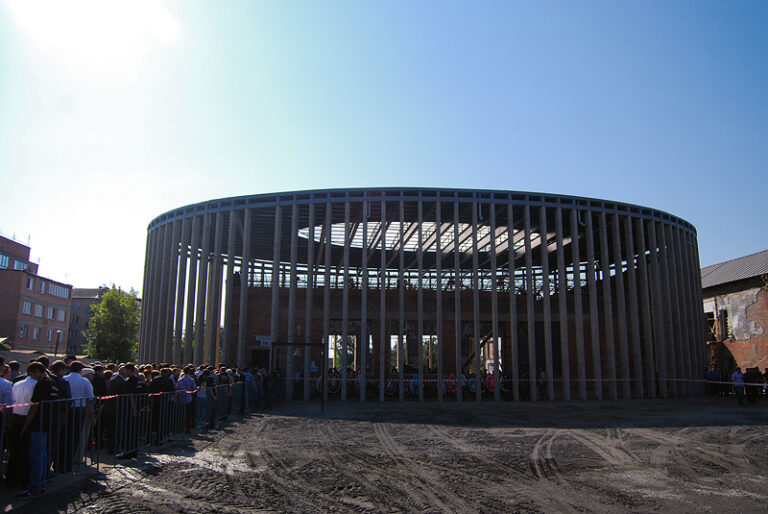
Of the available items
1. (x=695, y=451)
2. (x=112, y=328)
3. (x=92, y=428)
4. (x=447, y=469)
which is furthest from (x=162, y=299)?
(x=695, y=451)

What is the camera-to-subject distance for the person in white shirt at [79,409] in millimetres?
7899

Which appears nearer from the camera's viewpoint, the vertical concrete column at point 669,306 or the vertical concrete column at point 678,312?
the vertical concrete column at point 669,306

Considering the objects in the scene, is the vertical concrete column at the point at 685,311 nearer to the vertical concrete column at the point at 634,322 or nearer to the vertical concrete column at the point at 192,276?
the vertical concrete column at the point at 634,322

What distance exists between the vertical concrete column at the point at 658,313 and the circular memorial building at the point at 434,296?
2.4 inches

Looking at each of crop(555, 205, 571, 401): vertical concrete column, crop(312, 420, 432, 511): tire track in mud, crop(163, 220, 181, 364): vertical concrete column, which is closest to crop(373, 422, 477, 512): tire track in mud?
A: crop(312, 420, 432, 511): tire track in mud

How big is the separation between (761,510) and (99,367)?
33.4ft

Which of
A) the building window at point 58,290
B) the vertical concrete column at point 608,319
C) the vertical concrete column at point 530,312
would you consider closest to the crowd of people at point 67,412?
the vertical concrete column at point 530,312

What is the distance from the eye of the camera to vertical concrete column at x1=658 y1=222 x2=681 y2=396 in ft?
81.0

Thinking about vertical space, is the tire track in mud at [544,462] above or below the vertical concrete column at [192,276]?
below

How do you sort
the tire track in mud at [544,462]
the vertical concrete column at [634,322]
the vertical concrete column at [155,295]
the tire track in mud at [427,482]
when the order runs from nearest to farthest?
the tire track in mud at [427,482], the tire track in mud at [544,462], the vertical concrete column at [634,322], the vertical concrete column at [155,295]

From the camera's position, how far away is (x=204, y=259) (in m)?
24.1

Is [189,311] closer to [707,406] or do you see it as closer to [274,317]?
[274,317]

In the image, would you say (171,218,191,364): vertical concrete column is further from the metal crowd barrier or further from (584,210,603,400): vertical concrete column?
(584,210,603,400): vertical concrete column

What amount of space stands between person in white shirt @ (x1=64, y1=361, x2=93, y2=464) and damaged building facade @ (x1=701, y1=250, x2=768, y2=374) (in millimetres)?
37493
